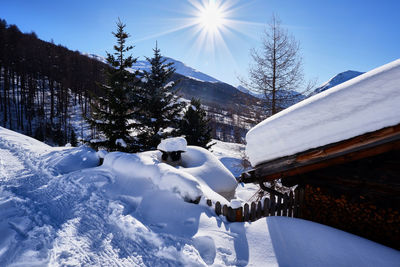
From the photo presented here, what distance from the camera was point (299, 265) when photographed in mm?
2744

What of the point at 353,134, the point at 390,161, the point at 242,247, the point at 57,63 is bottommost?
the point at 242,247

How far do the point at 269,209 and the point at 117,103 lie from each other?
10.8 meters

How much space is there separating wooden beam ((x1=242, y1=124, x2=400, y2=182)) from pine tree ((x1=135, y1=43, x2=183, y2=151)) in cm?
1041

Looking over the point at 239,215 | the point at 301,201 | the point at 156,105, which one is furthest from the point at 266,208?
the point at 156,105

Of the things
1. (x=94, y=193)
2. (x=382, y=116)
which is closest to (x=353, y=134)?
(x=382, y=116)

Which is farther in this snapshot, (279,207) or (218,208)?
(218,208)

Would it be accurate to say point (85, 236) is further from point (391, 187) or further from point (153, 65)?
point (153, 65)

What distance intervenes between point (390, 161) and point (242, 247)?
2.79m

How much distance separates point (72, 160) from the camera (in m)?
8.46

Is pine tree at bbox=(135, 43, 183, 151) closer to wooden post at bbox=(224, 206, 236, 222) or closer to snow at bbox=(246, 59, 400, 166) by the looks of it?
wooden post at bbox=(224, 206, 236, 222)

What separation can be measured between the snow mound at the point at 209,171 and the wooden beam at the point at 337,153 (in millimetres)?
4331

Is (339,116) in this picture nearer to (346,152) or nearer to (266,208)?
(346,152)

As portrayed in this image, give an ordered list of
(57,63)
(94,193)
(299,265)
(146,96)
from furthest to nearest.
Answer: (57,63) < (146,96) < (94,193) < (299,265)

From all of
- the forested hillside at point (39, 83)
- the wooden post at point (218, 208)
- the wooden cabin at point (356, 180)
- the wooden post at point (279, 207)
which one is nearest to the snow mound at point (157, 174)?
the wooden post at point (218, 208)
